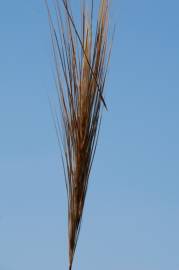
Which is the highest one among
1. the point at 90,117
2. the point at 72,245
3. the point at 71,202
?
the point at 90,117

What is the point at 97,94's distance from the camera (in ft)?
5.58

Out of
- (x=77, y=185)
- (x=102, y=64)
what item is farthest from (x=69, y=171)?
A: (x=102, y=64)

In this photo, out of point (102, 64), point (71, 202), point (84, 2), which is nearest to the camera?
point (71, 202)

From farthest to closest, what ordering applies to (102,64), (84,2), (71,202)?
(84,2)
(102,64)
(71,202)

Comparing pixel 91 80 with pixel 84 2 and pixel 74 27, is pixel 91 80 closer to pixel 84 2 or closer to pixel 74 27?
pixel 74 27

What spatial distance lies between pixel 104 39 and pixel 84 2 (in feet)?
0.77

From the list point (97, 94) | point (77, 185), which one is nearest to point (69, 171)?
point (77, 185)

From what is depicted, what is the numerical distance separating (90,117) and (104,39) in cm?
32

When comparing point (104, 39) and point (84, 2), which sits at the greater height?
point (84, 2)

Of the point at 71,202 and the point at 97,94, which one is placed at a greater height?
the point at 97,94

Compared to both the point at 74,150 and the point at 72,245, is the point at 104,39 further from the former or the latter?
the point at 72,245

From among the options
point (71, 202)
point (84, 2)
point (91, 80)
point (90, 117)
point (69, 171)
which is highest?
point (84, 2)

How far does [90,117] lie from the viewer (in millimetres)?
1684

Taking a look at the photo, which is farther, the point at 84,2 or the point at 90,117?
the point at 84,2
